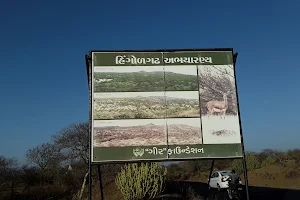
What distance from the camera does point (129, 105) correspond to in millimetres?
7906

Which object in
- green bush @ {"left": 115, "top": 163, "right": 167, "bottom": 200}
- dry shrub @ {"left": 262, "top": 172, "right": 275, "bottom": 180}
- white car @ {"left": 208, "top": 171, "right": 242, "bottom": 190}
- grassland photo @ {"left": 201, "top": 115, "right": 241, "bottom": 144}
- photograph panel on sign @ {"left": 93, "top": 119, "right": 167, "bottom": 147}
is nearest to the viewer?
photograph panel on sign @ {"left": 93, "top": 119, "right": 167, "bottom": 147}

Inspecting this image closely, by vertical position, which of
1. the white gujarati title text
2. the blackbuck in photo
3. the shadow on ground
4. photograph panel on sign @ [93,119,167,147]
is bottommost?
the shadow on ground

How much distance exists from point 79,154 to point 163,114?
15517 mm

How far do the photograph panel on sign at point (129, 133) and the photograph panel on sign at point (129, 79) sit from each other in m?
0.91

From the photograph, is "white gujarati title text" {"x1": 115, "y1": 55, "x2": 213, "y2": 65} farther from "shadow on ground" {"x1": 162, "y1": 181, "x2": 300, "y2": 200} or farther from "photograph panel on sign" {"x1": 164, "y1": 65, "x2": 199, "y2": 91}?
"shadow on ground" {"x1": 162, "y1": 181, "x2": 300, "y2": 200}

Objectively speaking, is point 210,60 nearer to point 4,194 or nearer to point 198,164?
point 4,194

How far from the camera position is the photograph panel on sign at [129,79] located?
8.01 metres

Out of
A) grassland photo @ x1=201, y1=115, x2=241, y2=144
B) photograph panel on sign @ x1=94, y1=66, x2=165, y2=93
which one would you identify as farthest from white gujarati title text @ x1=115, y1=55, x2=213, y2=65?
grassland photo @ x1=201, y1=115, x2=241, y2=144

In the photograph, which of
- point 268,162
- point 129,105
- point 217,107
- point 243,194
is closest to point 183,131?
point 217,107

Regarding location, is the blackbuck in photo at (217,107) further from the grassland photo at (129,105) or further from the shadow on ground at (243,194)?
the shadow on ground at (243,194)

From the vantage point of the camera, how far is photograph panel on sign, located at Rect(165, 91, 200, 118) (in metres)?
7.98

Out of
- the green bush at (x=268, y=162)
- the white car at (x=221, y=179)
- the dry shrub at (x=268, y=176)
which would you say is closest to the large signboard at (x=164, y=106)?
the white car at (x=221, y=179)

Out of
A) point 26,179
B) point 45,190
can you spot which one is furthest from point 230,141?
point 26,179

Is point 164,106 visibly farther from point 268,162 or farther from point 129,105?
point 268,162
